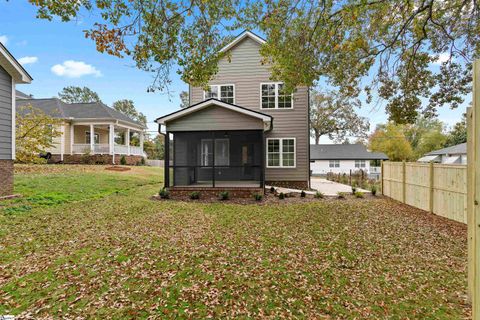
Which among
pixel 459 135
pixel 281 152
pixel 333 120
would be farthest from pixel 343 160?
pixel 281 152

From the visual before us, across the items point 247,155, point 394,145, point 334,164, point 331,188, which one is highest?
point 394,145

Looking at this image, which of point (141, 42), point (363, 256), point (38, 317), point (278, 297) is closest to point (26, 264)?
point (38, 317)

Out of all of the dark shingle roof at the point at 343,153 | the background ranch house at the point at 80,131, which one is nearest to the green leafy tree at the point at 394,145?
the dark shingle roof at the point at 343,153

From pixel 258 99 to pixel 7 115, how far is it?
35.5ft

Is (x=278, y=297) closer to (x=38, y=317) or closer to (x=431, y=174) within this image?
(x=38, y=317)

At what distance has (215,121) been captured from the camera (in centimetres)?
1126

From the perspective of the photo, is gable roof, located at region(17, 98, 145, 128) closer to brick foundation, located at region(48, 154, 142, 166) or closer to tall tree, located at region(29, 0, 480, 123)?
brick foundation, located at region(48, 154, 142, 166)

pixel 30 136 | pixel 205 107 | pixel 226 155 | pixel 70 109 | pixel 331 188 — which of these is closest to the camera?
pixel 205 107

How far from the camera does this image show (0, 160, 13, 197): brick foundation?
329 inches

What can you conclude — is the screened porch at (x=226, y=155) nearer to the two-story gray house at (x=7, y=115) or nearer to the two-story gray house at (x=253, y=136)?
the two-story gray house at (x=253, y=136)

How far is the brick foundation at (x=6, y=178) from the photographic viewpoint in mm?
8359

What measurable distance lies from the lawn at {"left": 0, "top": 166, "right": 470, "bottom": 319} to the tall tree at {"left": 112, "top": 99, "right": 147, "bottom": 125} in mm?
47591

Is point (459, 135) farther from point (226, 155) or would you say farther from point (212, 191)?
point (212, 191)

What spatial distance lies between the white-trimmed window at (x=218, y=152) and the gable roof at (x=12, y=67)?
7.90 m
